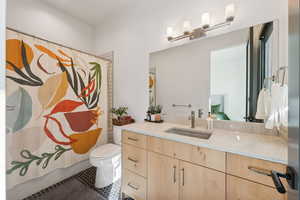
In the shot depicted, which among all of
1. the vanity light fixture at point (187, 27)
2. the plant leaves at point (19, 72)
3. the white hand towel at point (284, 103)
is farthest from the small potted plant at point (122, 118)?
the white hand towel at point (284, 103)

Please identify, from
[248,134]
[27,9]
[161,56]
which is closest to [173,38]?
[161,56]

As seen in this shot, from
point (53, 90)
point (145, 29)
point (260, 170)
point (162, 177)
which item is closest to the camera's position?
point (260, 170)

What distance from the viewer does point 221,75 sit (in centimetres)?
135

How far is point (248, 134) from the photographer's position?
1146 millimetres

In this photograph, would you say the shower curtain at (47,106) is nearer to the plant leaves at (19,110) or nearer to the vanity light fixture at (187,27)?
the plant leaves at (19,110)

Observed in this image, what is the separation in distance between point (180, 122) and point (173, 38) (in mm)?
1102

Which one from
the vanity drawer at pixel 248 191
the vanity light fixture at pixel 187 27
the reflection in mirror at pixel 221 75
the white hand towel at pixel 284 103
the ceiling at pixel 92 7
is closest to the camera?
the vanity drawer at pixel 248 191

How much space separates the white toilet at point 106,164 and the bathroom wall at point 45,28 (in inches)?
22.0

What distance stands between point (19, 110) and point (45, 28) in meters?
1.48

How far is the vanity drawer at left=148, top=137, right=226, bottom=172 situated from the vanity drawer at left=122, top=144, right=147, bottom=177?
0.49 ft

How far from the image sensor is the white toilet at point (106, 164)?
1.53 m

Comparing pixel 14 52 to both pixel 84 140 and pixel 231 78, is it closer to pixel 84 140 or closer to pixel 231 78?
pixel 84 140

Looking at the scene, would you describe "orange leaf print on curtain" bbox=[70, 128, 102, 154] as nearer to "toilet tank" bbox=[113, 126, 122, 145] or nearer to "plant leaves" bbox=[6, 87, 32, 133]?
"toilet tank" bbox=[113, 126, 122, 145]

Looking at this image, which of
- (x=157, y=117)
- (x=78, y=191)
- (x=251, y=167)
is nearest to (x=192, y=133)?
(x=157, y=117)
